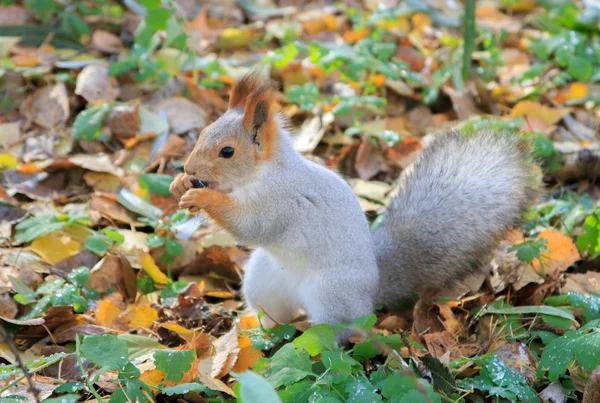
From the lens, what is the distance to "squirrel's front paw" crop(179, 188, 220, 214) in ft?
6.23

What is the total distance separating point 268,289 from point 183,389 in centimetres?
54

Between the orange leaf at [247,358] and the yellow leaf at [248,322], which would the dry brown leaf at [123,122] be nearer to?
the yellow leaf at [248,322]

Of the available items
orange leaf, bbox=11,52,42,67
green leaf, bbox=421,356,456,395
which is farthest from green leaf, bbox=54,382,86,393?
orange leaf, bbox=11,52,42,67

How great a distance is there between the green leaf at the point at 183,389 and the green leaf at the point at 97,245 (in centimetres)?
76

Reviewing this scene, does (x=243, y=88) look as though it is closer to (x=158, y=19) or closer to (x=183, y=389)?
(x=183, y=389)

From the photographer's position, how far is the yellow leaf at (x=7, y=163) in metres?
2.76

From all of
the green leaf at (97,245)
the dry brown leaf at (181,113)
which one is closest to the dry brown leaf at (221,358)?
the green leaf at (97,245)

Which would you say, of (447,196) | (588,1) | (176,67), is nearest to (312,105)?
(176,67)

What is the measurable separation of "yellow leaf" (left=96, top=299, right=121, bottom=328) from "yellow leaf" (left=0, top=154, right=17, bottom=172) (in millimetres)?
935

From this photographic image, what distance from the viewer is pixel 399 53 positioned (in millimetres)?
3678

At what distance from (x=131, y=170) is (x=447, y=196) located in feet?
4.24

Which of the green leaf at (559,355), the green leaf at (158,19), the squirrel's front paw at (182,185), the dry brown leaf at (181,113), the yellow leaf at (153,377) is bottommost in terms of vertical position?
the yellow leaf at (153,377)

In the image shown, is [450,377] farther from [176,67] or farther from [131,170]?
[176,67]

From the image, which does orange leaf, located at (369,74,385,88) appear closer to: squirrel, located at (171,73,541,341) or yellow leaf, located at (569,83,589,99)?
yellow leaf, located at (569,83,589,99)
